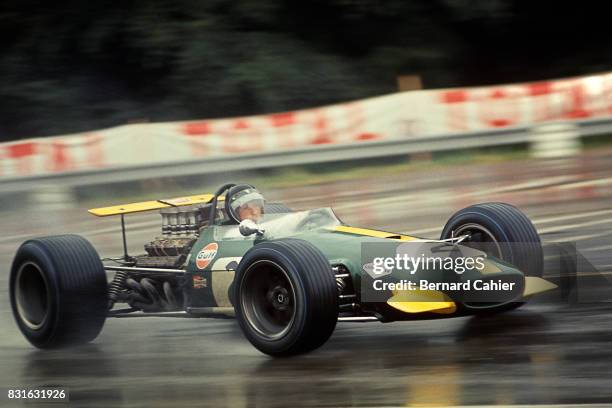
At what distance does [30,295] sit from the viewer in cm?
870

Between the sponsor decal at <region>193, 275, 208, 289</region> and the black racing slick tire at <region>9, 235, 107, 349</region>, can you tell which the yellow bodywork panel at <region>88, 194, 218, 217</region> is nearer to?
the black racing slick tire at <region>9, 235, 107, 349</region>

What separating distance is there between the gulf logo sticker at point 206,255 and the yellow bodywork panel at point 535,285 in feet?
7.19

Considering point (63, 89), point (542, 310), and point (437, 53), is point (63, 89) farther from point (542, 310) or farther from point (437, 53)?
point (542, 310)

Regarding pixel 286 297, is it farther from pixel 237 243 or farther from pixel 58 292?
pixel 58 292

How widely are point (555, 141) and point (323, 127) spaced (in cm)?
342

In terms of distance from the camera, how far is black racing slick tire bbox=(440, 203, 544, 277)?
7.81m

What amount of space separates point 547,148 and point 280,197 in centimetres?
422

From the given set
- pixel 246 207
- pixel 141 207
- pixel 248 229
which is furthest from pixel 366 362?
pixel 141 207

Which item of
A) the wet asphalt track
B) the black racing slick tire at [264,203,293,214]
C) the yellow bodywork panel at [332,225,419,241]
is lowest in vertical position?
the wet asphalt track

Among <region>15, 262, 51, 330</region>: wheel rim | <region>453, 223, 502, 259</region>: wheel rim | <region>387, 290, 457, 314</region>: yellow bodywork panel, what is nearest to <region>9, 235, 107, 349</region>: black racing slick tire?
<region>15, 262, 51, 330</region>: wheel rim

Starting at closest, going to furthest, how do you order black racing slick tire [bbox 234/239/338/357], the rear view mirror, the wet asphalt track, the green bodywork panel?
the wet asphalt track < black racing slick tire [bbox 234/239/338/357] < the green bodywork panel < the rear view mirror

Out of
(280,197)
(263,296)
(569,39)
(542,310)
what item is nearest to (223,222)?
(263,296)

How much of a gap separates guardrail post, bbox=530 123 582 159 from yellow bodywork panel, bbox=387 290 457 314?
1005 centimetres

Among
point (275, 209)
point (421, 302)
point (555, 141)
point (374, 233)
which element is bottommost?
point (421, 302)
